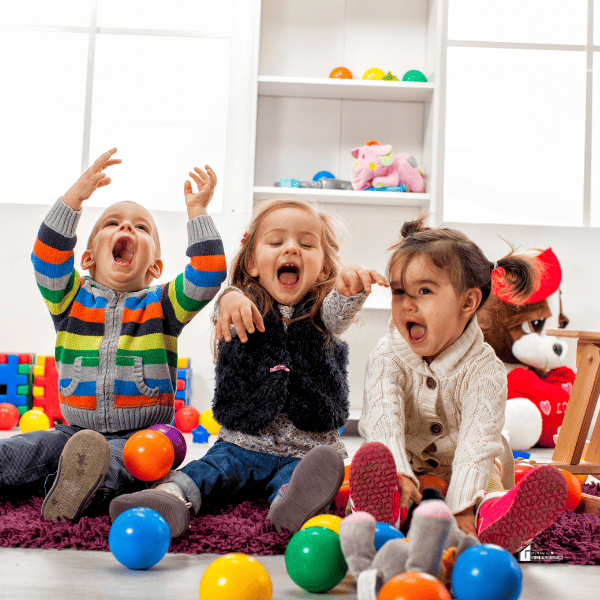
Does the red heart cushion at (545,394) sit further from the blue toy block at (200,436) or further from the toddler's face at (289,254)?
the toddler's face at (289,254)

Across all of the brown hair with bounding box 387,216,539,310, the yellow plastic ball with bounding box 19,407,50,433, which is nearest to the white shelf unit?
the yellow plastic ball with bounding box 19,407,50,433

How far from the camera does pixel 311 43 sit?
9.09 ft

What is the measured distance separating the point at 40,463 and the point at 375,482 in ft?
2.20

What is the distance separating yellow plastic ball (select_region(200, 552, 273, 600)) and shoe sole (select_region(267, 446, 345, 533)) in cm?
25

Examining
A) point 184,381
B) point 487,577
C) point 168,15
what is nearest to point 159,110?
point 168,15

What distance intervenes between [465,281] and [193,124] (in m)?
1.97

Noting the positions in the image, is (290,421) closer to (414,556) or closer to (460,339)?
(460,339)

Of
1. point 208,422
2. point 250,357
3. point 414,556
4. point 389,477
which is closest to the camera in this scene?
point 414,556

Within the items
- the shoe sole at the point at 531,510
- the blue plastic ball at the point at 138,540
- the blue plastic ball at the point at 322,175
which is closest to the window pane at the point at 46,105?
the blue plastic ball at the point at 322,175

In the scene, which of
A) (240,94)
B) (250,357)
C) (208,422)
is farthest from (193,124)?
(250,357)

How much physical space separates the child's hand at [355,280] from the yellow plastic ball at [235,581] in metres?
0.54

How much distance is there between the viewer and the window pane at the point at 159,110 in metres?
2.77

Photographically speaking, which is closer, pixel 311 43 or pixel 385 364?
pixel 385 364

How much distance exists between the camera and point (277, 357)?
127 centimetres
